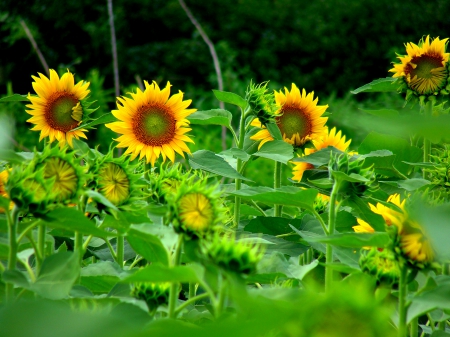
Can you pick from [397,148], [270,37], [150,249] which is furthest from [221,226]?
[270,37]

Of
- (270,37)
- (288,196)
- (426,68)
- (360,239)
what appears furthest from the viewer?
(270,37)

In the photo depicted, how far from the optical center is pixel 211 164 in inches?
35.1

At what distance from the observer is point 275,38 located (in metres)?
5.83

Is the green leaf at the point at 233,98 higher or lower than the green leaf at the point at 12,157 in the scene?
higher

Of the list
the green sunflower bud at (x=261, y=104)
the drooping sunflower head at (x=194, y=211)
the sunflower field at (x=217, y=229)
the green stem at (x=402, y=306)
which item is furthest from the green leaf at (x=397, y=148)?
the drooping sunflower head at (x=194, y=211)

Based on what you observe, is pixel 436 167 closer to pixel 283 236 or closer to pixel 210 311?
pixel 283 236

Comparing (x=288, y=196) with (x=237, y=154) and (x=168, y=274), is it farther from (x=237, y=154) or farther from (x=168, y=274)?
(x=168, y=274)

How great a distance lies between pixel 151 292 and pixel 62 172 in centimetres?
13

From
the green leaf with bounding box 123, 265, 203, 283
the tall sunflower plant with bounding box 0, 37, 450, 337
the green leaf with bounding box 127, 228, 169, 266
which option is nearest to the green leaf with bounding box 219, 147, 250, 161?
the tall sunflower plant with bounding box 0, 37, 450, 337

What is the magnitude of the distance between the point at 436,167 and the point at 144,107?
418mm

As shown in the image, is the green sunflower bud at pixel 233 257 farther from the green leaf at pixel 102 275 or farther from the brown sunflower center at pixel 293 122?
the brown sunflower center at pixel 293 122

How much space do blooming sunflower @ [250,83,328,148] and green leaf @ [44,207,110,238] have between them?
532 mm

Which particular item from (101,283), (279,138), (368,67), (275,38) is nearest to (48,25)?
(275,38)

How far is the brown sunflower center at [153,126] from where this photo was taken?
905 mm
